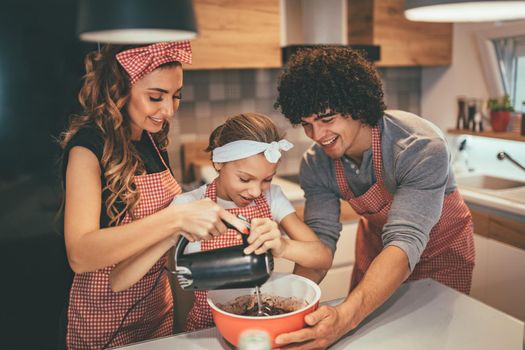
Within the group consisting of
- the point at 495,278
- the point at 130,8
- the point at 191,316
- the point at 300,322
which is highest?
the point at 130,8

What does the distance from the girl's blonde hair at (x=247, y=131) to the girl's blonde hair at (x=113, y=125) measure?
20cm

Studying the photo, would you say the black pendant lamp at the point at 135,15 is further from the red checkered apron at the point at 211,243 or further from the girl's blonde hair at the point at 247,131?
the red checkered apron at the point at 211,243

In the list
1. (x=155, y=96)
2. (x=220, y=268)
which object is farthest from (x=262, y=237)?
(x=155, y=96)

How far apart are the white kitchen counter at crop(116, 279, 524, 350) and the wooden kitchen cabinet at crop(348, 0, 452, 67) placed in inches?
78.7

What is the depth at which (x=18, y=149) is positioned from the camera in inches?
76.4

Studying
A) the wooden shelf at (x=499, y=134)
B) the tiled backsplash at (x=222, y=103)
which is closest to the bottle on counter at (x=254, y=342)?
the tiled backsplash at (x=222, y=103)

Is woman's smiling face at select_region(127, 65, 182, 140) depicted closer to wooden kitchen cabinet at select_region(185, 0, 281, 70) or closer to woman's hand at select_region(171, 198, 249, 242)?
woman's hand at select_region(171, 198, 249, 242)

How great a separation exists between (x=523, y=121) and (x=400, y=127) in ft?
5.25

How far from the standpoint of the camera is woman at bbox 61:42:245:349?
41.7 inches

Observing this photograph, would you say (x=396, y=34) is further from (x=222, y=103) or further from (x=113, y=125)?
(x=113, y=125)

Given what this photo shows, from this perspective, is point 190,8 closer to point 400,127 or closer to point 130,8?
point 130,8

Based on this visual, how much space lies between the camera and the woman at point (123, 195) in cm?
106

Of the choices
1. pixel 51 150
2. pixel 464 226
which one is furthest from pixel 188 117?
pixel 464 226

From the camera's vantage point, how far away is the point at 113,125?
1.24 metres
